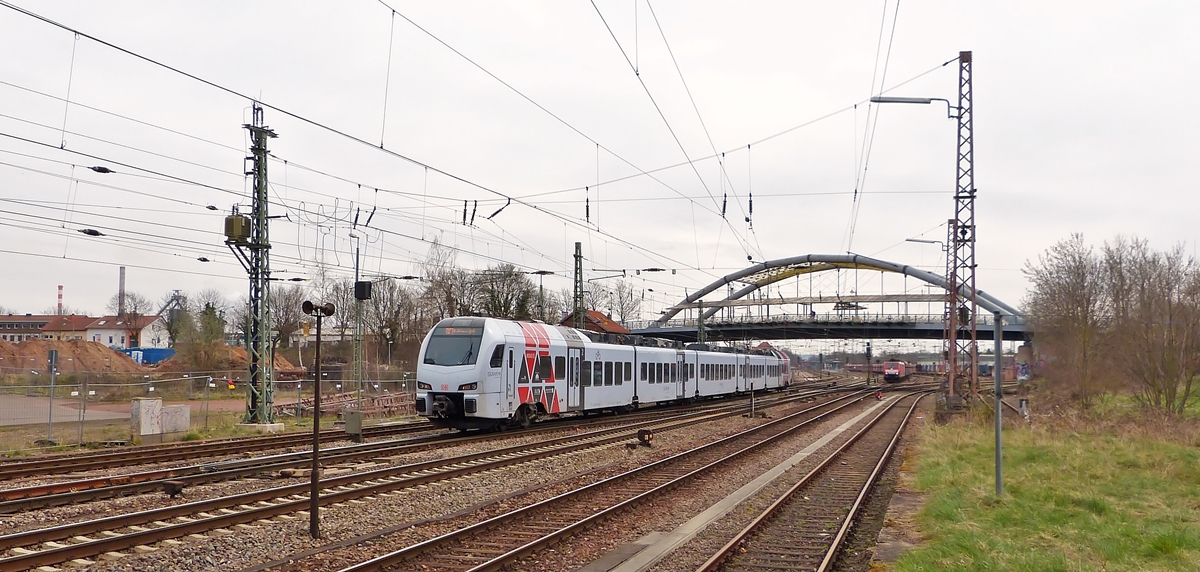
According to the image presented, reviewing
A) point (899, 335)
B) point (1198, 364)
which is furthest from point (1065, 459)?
point (899, 335)

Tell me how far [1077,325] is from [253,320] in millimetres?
31424

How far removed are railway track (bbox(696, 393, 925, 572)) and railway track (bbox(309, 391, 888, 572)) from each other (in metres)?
2.08

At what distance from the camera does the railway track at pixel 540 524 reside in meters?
9.80

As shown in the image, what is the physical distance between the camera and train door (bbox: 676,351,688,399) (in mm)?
42375

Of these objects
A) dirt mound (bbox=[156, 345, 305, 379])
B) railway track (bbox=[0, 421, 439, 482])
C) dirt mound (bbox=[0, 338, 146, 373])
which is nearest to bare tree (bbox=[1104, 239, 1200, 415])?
railway track (bbox=[0, 421, 439, 482])

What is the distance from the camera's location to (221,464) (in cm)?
1595

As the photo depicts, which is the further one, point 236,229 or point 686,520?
point 236,229

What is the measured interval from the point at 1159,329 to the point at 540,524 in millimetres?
27095

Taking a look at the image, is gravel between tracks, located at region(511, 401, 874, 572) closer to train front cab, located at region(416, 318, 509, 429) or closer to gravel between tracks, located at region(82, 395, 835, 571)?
gravel between tracks, located at region(82, 395, 835, 571)

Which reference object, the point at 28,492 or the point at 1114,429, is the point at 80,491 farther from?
the point at 1114,429

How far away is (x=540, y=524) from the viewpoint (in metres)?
12.2

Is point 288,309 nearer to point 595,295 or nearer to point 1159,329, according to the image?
point 595,295

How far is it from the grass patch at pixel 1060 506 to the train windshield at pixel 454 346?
11.6m

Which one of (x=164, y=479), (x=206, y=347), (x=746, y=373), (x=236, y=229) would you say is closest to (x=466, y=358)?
(x=236, y=229)
